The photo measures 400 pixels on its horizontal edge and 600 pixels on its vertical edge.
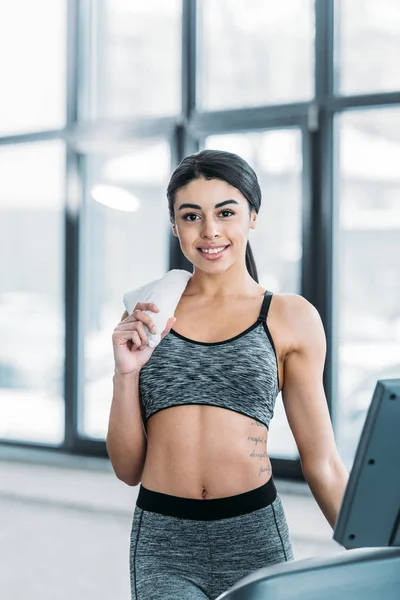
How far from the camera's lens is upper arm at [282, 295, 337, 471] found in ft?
4.30

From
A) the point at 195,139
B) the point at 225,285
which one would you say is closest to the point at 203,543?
the point at 225,285

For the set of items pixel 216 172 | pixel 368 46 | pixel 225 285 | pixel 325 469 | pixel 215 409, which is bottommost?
pixel 325 469

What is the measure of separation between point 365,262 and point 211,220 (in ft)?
4.25

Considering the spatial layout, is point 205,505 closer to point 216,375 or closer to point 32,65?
point 216,375

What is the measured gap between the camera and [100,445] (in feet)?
9.37

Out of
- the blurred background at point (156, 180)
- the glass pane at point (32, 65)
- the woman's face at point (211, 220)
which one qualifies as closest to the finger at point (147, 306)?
the woman's face at point (211, 220)

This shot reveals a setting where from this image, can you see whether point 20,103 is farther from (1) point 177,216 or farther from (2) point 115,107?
(1) point 177,216

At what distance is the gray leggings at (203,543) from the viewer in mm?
1197

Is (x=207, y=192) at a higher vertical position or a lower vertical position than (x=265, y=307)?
higher

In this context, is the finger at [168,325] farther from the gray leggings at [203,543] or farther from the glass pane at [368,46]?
the glass pane at [368,46]

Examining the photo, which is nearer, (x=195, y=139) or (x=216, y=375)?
(x=216, y=375)

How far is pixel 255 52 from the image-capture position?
261 cm

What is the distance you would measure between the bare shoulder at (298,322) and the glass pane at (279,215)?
3.83ft

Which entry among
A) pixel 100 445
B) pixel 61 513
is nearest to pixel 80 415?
pixel 100 445
